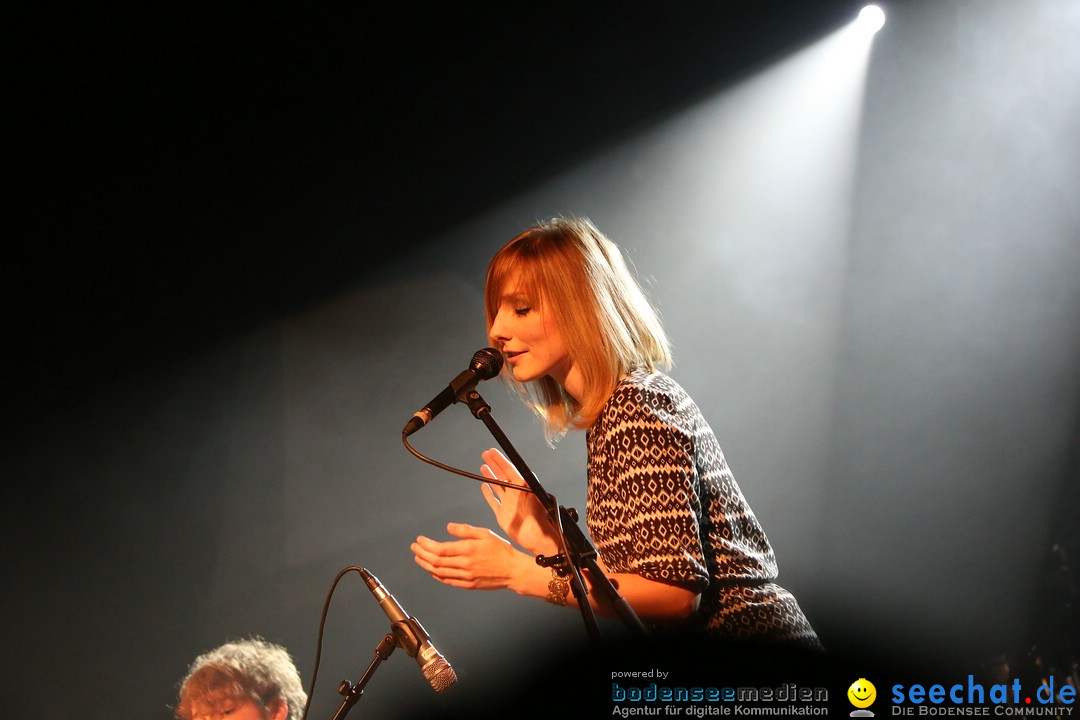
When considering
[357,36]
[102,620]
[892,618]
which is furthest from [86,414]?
[892,618]

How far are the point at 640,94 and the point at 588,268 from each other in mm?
2075

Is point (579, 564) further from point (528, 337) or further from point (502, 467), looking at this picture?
point (528, 337)

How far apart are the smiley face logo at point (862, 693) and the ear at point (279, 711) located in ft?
6.00

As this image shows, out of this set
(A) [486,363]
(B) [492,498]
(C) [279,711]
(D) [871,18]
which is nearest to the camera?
(A) [486,363]

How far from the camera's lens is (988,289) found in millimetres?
3920

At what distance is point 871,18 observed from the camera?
3941mm

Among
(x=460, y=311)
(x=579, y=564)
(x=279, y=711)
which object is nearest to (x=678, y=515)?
(x=579, y=564)

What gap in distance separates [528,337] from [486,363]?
0.63 feet

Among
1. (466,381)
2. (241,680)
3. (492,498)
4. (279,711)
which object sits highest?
(466,381)

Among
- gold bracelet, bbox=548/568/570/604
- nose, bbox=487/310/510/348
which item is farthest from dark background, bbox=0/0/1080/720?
nose, bbox=487/310/510/348

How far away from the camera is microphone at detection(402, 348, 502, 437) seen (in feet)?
5.73

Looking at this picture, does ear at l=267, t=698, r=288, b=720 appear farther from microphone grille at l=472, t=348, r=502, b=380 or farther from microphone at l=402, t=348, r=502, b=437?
microphone grille at l=472, t=348, r=502, b=380

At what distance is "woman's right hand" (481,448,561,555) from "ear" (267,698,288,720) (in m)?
1.29

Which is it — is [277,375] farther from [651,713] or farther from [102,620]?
[651,713]
